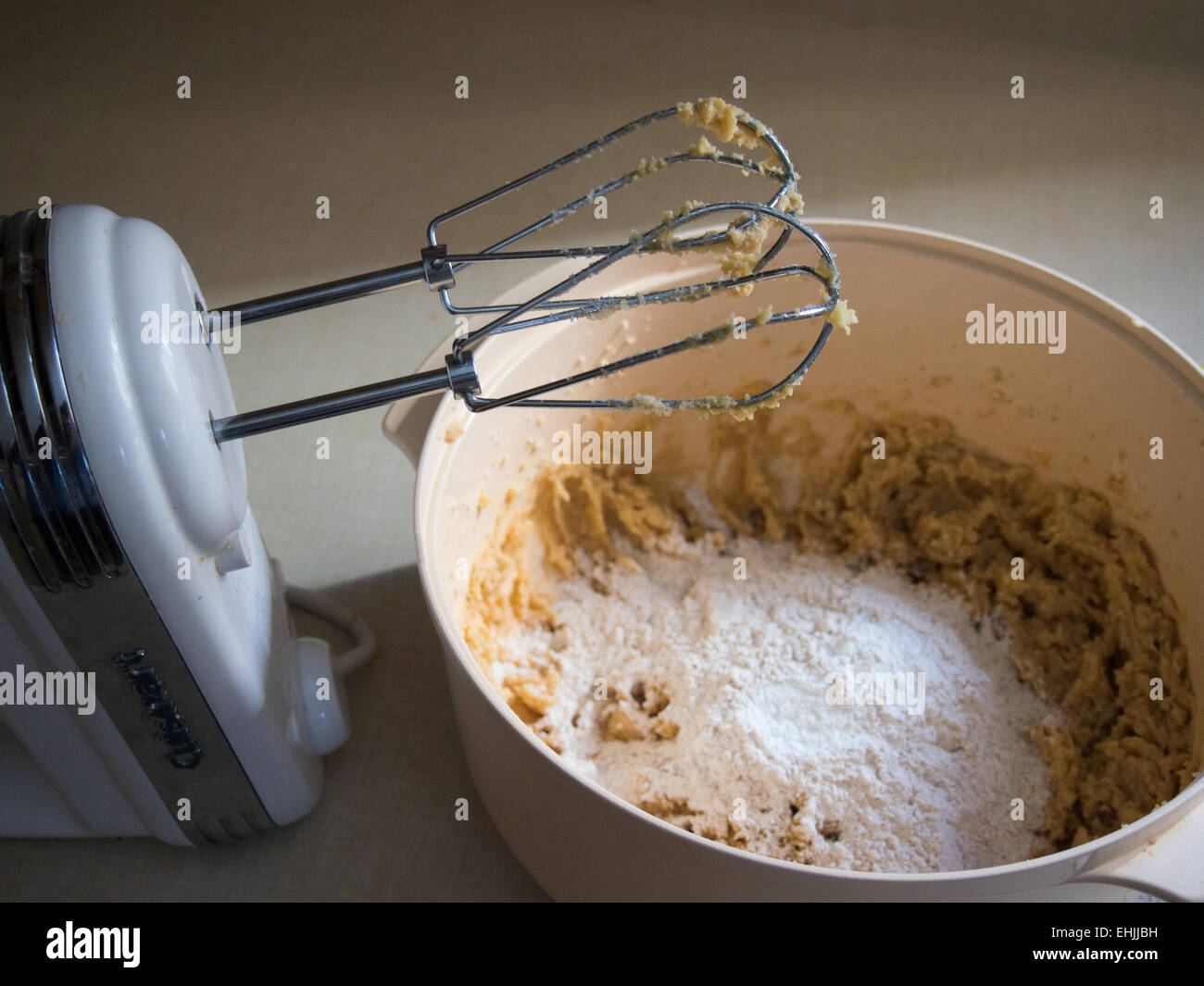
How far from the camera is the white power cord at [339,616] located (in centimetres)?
111

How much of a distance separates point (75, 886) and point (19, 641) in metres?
0.35

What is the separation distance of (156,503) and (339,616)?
19.8 inches

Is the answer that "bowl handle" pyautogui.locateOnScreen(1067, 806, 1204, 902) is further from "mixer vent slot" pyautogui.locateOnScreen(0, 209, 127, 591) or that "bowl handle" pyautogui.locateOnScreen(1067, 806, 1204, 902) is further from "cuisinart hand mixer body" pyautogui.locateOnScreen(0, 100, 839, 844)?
"mixer vent slot" pyautogui.locateOnScreen(0, 209, 127, 591)

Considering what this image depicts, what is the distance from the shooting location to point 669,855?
27.8 inches

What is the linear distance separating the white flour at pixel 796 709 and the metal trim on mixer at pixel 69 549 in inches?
11.5

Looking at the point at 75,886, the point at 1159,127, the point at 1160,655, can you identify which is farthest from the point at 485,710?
the point at 1159,127

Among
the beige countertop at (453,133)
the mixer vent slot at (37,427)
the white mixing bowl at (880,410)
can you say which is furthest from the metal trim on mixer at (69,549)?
the beige countertop at (453,133)

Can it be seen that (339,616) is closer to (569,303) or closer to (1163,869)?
(569,303)

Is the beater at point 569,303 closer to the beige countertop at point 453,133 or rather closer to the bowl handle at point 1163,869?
the bowl handle at point 1163,869

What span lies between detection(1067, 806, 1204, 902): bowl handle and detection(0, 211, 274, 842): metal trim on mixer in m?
0.62

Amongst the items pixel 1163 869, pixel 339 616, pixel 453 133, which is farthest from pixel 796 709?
pixel 453 133

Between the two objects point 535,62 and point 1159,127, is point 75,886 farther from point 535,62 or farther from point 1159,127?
point 1159,127

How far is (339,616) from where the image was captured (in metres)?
1.14
